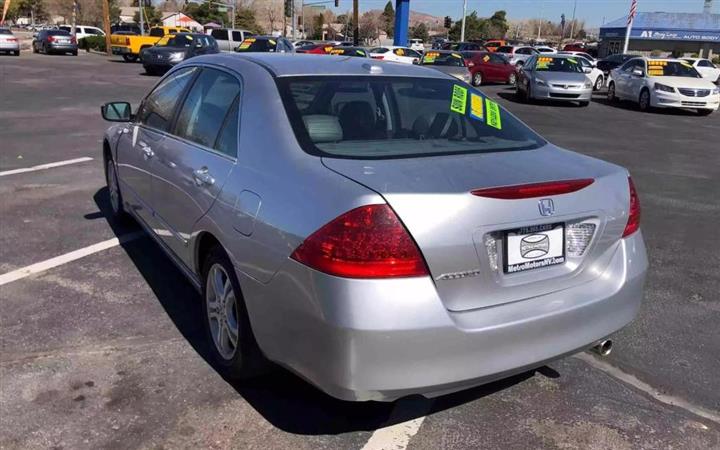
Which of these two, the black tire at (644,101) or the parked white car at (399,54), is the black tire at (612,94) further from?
the parked white car at (399,54)

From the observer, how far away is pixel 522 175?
271 centimetres

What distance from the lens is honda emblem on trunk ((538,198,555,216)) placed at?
2602 mm

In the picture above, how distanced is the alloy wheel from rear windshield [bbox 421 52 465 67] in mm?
21432

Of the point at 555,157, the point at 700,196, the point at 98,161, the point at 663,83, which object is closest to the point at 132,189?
the point at 555,157

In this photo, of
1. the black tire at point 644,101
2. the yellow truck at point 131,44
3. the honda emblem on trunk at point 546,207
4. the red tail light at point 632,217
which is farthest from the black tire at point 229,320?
the yellow truck at point 131,44

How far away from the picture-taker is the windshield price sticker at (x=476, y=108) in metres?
3.66

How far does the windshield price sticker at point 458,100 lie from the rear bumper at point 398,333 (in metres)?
1.31

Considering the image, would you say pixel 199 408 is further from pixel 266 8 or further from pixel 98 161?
Answer: pixel 266 8

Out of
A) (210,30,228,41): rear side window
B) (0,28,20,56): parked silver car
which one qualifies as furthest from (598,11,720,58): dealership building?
(0,28,20,56): parked silver car

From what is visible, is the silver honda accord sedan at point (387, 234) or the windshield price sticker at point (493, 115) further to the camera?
the windshield price sticker at point (493, 115)

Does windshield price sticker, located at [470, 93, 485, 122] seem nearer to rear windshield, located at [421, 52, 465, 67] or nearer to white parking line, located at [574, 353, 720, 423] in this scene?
white parking line, located at [574, 353, 720, 423]

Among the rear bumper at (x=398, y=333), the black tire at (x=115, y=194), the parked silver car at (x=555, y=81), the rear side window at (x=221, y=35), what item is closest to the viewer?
the rear bumper at (x=398, y=333)

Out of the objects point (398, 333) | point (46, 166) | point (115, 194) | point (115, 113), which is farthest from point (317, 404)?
point (46, 166)

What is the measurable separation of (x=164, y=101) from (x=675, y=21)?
229 ft
